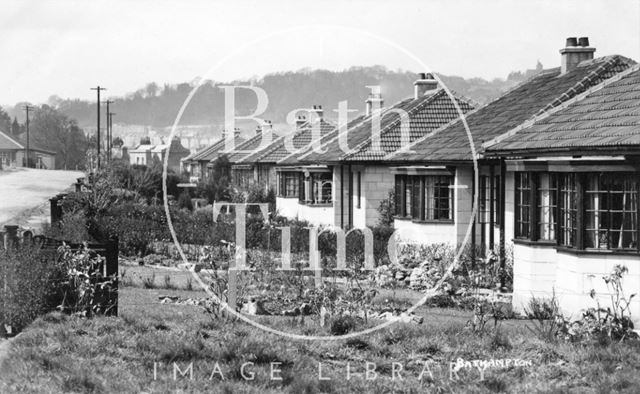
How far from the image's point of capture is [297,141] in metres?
54.9

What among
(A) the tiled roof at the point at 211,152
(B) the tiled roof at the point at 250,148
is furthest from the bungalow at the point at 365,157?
(A) the tiled roof at the point at 211,152

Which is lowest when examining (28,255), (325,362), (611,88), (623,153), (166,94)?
(325,362)

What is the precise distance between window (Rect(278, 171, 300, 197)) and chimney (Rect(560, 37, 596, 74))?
69.6ft

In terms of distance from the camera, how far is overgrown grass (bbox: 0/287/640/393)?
10.9m

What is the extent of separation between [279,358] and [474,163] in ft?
48.3

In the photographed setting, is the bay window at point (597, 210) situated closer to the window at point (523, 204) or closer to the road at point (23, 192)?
the window at point (523, 204)

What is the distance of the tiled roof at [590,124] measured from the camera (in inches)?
649

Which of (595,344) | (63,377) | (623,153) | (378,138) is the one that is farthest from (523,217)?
(378,138)

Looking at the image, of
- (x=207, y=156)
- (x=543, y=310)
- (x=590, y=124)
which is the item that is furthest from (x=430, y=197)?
(x=207, y=156)

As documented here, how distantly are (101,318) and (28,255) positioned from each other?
4.22 feet

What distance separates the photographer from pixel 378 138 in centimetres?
3556

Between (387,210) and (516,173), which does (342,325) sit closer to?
(516,173)

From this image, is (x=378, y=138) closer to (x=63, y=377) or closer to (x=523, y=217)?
(x=523, y=217)

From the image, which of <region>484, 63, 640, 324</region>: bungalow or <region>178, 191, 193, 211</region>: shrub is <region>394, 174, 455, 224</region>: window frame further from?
<region>178, 191, 193, 211</region>: shrub
